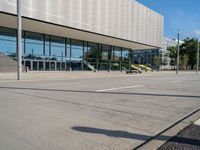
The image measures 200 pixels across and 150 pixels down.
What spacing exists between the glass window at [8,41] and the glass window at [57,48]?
7369 mm

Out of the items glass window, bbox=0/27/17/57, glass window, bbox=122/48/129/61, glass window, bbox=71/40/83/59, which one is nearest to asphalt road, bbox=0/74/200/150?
glass window, bbox=0/27/17/57

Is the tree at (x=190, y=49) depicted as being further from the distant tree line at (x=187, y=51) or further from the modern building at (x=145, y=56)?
the modern building at (x=145, y=56)

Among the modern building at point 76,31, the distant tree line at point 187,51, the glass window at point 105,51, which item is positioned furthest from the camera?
the distant tree line at point 187,51

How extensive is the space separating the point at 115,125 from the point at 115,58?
51.8 meters

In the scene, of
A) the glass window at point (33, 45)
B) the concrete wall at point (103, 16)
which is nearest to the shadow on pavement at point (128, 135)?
the concrete wall at point (103, 16)

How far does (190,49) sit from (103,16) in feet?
261

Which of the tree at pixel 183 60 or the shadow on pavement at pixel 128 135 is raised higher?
the tree at pixel 183 60

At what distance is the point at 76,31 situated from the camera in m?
39.1

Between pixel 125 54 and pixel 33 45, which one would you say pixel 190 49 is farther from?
pixel 33 45

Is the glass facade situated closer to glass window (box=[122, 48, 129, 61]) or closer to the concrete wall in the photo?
glass window (box=[122, 48, 129, 61])

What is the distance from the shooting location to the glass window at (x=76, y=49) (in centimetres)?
4650

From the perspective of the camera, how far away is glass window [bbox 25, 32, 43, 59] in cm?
3845

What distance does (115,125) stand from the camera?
6.27 meters

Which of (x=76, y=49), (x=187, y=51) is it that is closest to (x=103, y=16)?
(x=76, y=49)
